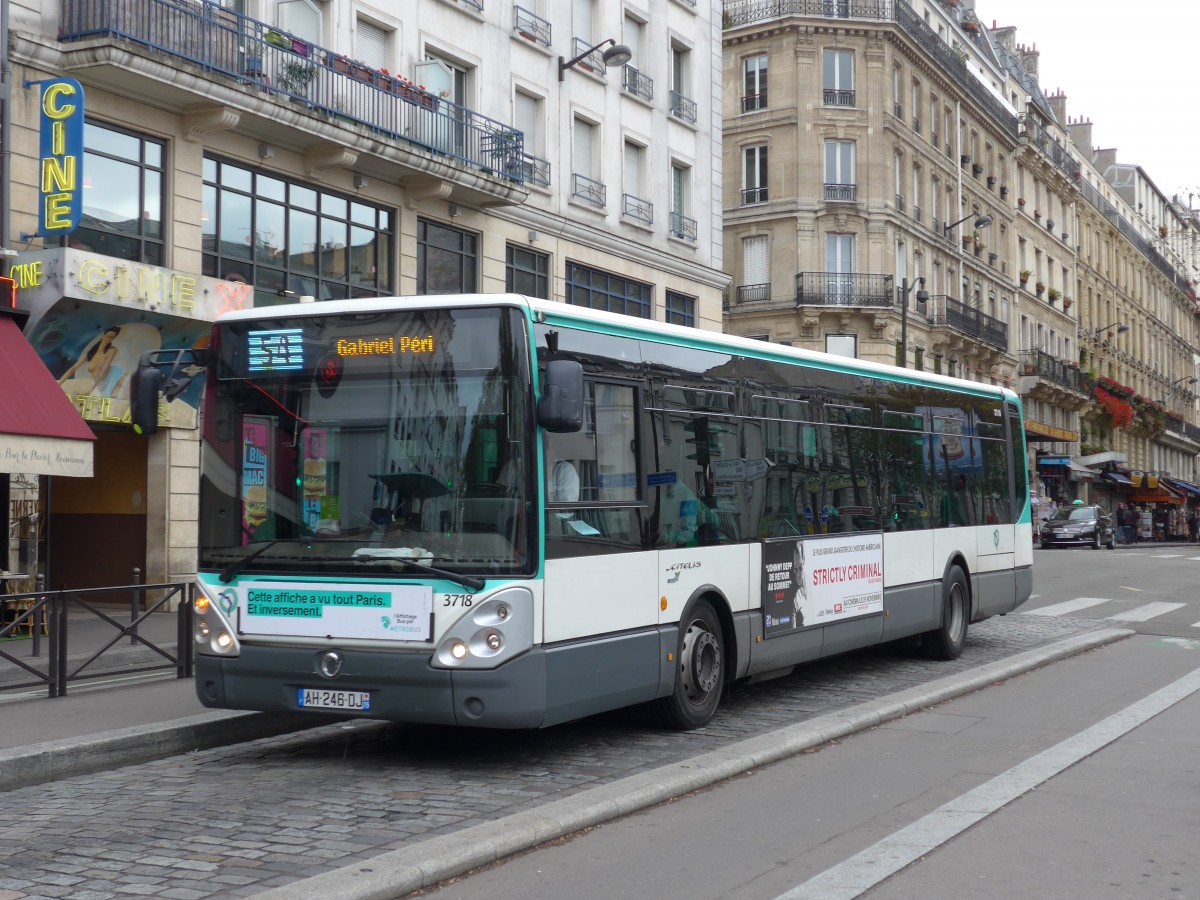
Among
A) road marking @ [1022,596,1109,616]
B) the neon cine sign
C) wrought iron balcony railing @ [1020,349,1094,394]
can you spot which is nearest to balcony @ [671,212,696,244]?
road marking @ [1022,596,1109,616]

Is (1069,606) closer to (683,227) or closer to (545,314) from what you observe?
(683,227)

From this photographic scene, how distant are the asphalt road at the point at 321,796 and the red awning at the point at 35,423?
568 centimetres

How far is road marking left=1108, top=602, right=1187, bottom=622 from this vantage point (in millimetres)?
19000

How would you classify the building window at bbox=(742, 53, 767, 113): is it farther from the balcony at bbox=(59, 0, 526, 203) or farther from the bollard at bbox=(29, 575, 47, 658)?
the bollard at bbox=(29, 575, 47, 658)

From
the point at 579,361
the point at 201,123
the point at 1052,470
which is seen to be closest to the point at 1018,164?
the point at 1052,470

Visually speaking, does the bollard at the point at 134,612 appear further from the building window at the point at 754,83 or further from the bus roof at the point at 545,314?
the building window at the point at 754,83

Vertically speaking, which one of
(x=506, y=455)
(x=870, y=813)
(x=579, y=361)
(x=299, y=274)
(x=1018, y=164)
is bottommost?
(x=870, y=813)

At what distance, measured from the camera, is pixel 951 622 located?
13773 mm

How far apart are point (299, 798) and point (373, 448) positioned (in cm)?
193

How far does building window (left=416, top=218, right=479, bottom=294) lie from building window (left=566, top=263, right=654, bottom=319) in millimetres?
2619

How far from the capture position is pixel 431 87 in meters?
22.8

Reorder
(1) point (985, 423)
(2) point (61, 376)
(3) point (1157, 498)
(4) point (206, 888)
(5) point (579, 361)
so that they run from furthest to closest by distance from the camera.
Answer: (3) point (1157, 498) < (2) point (61, 376) < (1) point (985, 423) < (5) point (579, 361) < (4) point (206, 888)

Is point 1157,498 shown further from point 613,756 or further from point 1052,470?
point 613,756

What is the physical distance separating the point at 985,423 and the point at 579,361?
304 inches
